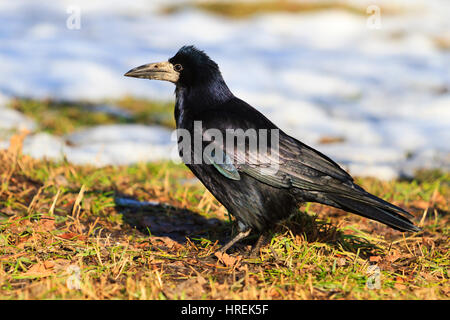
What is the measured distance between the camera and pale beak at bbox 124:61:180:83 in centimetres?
512

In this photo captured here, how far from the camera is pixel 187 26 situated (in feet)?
66.0

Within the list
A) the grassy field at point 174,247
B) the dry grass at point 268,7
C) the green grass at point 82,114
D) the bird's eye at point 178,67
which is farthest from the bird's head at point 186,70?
the dry grass at point 268,7

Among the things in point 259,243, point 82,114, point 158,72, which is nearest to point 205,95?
point 158,72

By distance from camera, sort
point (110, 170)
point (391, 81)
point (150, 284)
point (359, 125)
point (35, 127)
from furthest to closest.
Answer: point (391, 81), point (359, 125), point (35, 127), point (110, 170), point (150, 284)

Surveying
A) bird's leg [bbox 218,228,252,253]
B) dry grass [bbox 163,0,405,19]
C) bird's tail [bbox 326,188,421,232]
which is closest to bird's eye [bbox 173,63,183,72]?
bird's leg [bbox 218,228,252,253]

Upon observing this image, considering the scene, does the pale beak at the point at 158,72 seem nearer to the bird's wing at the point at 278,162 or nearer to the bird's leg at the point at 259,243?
the bird's wing at the point at 278,162

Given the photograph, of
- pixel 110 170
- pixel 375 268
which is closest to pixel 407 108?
pixel 110 170

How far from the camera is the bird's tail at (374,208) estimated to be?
14.2ft

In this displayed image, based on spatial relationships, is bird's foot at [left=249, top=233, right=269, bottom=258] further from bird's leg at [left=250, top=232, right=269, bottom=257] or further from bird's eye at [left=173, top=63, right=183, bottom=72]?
bird's eye at [left=173, top=63, right=183, bottom=72]

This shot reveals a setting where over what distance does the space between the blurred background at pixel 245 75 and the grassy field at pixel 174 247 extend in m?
1.04

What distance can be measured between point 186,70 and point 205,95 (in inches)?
13.3

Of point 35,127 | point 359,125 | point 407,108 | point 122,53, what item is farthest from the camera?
point 122,53
